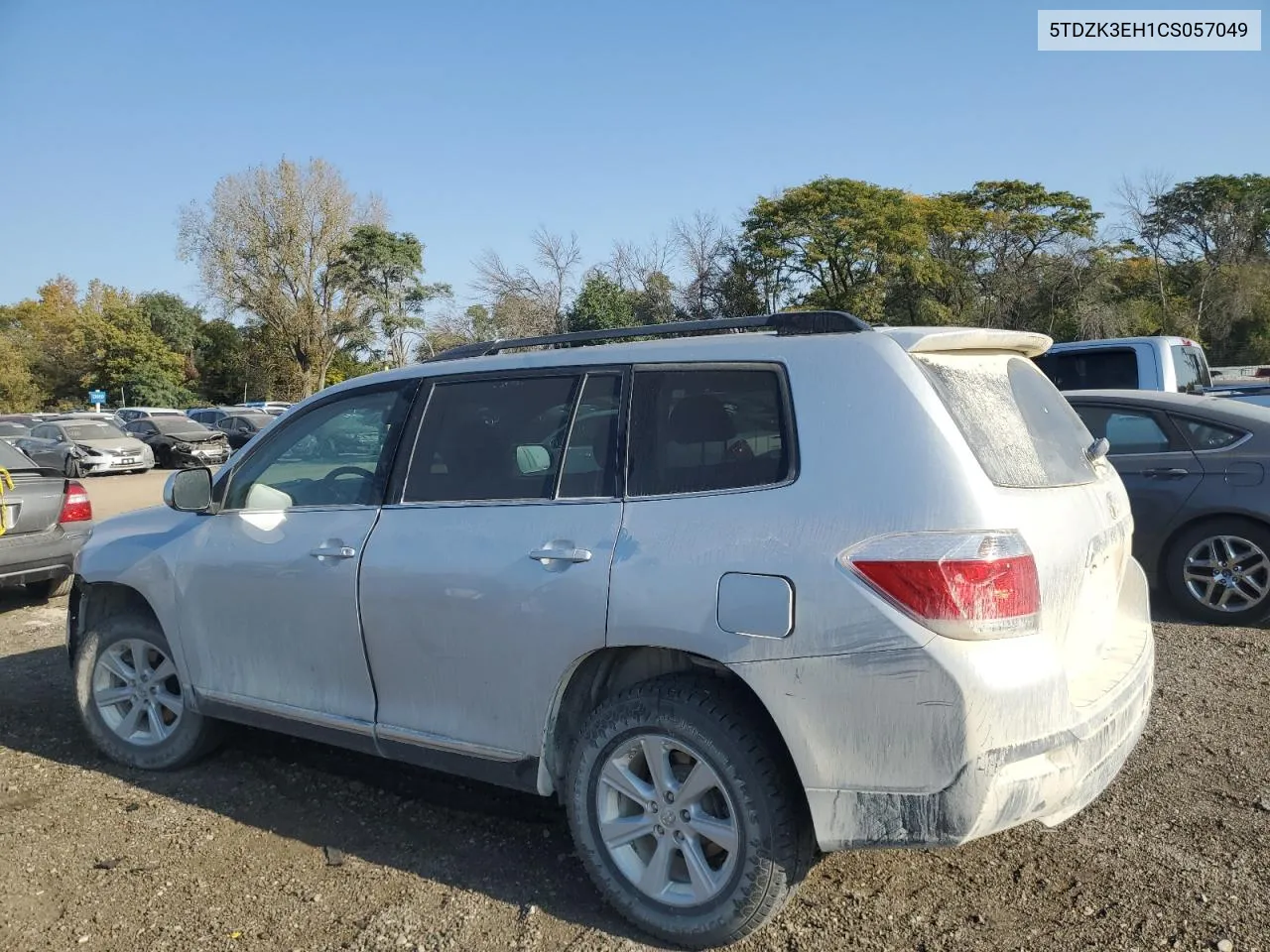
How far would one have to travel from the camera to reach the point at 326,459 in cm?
408

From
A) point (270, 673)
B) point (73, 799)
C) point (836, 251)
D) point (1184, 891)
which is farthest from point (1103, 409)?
point (836, 251)

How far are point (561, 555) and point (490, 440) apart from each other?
26.4 inches

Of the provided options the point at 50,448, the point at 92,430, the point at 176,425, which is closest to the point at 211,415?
the point at 176,425

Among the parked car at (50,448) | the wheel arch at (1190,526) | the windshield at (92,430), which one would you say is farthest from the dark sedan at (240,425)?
the wheel arch at (1190,526)

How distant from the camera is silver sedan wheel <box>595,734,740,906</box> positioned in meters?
2.85

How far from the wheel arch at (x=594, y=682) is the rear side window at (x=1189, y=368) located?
28.4 ft

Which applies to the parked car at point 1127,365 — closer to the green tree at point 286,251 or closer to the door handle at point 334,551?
the door handle at point 334,551

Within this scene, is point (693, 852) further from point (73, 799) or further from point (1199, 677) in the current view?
point (1199, 677)

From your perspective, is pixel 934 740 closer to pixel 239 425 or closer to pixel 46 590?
pixel 46 590

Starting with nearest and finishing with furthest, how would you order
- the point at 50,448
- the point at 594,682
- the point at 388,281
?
the point at 594,682 → the point at 50,448 → the point at 388,281

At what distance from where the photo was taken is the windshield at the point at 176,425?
2934 centimetres

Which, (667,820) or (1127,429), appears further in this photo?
(1127,429)

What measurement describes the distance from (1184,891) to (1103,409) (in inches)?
185

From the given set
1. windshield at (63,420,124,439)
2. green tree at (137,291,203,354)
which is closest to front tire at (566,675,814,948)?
windshield at (63,420,124,439)
